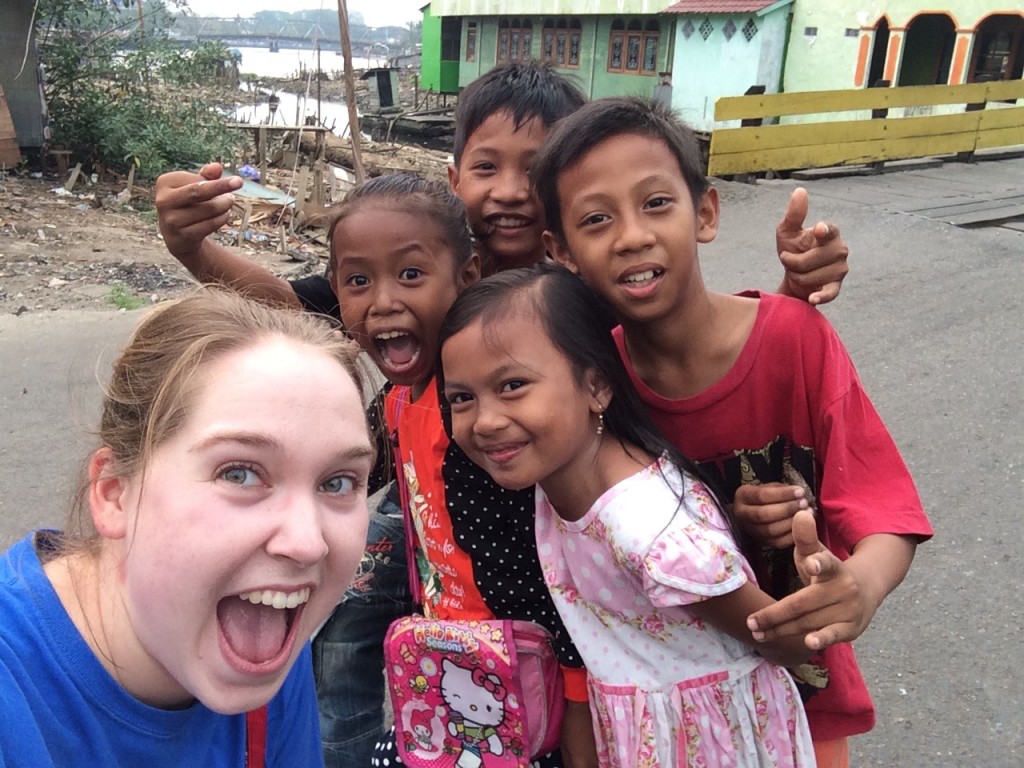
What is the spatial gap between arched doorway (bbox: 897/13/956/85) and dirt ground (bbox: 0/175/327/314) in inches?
646

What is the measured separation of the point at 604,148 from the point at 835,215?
948 centimetres

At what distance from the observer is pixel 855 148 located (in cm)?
1287

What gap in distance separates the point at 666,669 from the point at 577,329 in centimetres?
63

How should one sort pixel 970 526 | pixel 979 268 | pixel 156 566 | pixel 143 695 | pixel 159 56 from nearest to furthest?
pixel 156 566, pixel 143 695, pixel 970 526, pixel 979 268, pixel 159 56

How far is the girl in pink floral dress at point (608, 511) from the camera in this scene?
1575 millimetres

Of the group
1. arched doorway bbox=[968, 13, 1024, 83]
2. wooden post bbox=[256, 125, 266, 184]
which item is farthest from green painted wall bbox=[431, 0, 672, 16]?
wooden post bbox=[256, 125, 266, 184]

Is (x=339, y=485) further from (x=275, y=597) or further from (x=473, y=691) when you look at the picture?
(x=473, y=691)

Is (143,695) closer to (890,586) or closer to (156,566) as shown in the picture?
(156,566)

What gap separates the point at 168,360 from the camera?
4.47 ft

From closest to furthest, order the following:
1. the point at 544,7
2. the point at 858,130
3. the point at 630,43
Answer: the point at 858,130 → the point at 630,43 → the point at 544,7

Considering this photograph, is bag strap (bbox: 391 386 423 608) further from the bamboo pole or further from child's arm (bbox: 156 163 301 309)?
the bamboo pole

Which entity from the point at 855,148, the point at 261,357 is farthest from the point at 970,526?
the point at 855,148

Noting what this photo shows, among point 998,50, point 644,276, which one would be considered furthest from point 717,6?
point 644,276

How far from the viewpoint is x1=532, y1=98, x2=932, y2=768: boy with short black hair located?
1569mm
